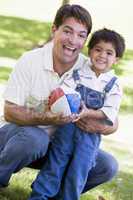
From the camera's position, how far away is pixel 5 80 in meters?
8.99

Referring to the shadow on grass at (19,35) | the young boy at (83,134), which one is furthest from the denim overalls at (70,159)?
the shadow on grass at (19,35)

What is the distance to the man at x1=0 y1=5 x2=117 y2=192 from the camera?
383cm

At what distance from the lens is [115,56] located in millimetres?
3975

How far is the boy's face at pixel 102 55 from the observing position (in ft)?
12.8

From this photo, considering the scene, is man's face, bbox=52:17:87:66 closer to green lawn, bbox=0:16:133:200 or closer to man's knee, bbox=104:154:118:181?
man's knee, bbox=104:154:118:181

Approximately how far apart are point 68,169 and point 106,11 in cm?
1345

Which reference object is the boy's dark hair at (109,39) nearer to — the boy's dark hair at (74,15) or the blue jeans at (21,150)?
the boy's dark hair at (74,15)

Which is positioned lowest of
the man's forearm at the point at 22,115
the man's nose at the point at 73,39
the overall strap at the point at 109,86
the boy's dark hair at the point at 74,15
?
the man's forearm at the point at 22,115

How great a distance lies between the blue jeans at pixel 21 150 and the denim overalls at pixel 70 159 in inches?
3.9

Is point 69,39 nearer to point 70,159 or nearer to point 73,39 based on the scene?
point 73,39

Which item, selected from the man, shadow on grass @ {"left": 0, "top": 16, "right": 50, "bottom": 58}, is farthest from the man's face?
shadow on grass @ {"left": 0, "top": 16, "right": 50, "bottom": 58}

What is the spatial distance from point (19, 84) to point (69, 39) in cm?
43

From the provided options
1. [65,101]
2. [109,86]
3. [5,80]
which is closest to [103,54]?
[109,86]

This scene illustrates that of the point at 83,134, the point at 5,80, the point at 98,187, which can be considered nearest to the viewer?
the point at 83,134
